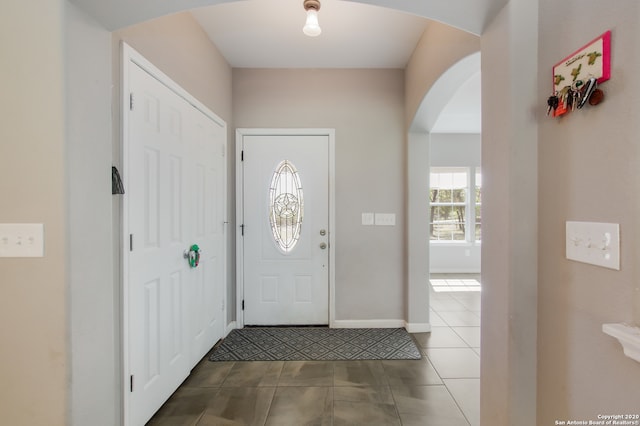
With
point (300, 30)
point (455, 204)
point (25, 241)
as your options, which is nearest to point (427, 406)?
point (25, 241)

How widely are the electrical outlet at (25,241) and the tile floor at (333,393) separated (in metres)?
1.29

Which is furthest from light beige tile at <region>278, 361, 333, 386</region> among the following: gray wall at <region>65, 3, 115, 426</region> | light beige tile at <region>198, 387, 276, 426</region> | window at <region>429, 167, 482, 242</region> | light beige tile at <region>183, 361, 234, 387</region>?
window at <region>429, 167, 482, 242</region>

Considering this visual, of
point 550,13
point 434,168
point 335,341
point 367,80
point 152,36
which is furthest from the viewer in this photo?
point 434,168

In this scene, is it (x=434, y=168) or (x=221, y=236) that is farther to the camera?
(x=434, y=168)

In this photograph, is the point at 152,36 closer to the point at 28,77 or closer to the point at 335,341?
the point at 28,77

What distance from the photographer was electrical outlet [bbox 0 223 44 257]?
102 centimetres

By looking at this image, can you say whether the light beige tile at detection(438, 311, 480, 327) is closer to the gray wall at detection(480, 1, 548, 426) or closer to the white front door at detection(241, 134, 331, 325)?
the white front door at detection(241, 134, 331, 325)

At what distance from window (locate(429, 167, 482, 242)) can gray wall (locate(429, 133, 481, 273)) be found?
15cm

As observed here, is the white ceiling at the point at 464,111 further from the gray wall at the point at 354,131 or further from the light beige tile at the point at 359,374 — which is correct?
the light beige tile at the point at 359,374

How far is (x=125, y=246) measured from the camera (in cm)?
141

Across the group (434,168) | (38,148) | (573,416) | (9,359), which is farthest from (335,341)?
(434,168)

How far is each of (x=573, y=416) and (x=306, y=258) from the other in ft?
7.67

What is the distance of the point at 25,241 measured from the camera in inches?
40.1

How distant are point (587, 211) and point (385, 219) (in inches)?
84.5
